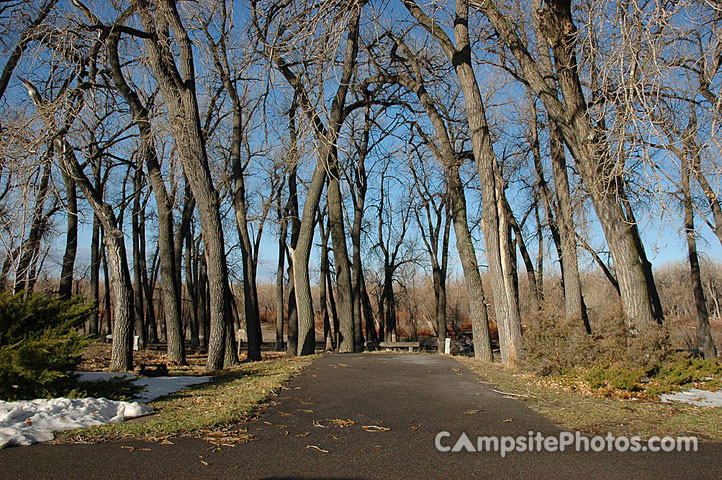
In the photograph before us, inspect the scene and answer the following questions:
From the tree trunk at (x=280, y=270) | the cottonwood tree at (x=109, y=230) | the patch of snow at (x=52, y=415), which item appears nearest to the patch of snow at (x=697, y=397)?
the patch of snow at (x=52, y=415)

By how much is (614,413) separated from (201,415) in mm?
4596

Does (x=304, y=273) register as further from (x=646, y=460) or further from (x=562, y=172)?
(x=646, y=460)

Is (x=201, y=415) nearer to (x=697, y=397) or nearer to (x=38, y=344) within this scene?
(x=38, y=344)

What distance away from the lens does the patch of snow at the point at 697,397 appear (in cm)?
674

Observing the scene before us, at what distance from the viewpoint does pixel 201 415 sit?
5.59 meters

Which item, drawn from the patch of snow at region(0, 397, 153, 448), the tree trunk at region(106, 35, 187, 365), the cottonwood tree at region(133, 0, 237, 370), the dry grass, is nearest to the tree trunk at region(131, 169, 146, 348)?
the tree trunk at region(106, 35, 187, 365)

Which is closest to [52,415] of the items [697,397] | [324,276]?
[697,397]

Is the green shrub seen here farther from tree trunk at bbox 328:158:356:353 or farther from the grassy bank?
tree trunk at bbox 328:158:356:353

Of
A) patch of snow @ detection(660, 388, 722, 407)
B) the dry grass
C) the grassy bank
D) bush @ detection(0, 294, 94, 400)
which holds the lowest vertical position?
patch of snow @ detection(660, 388, 722, 407)

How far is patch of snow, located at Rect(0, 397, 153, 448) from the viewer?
4570 mm

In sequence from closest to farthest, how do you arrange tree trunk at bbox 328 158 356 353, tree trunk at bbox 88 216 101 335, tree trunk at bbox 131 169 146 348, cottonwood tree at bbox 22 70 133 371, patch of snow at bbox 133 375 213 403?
patch of snow at bbox 133 375 213 403, cottonwood tree at bbox 22 70 133 371, tree trunk at bbox 328 158 356 353, tree trunk at bbox 131 169 146 348, tree trunk at bbox 88 216 101 335

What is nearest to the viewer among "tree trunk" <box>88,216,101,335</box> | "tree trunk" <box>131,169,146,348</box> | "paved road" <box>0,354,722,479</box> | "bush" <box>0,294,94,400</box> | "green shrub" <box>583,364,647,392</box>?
→ "paved road" <box>0,354,722,479</box>

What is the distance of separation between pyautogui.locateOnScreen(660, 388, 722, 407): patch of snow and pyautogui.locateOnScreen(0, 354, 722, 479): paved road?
2.37 m

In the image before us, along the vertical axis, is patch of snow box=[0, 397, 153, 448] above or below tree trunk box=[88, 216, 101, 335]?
below
